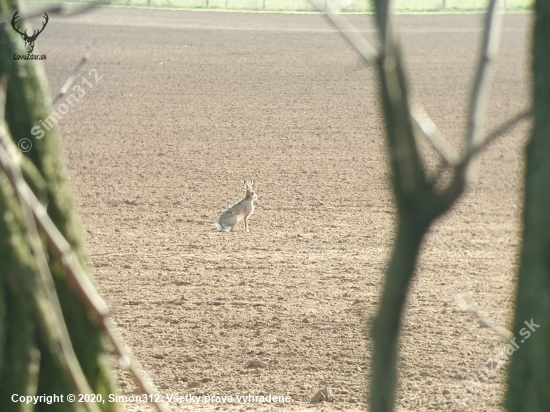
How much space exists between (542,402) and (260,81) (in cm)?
1849

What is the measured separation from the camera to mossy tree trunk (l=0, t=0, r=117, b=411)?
2250mm

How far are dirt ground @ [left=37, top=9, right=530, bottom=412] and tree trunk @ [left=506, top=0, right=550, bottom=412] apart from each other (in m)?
0.23

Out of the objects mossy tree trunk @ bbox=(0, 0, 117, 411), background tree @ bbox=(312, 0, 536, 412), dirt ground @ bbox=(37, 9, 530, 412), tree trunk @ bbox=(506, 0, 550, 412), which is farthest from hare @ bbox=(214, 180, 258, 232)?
background tree @ bbox=(312, 0, 536, 412)

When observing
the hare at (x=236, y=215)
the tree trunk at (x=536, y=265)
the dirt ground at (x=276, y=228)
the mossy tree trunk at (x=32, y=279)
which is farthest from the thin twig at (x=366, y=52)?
the hare at (x=236, y=215)

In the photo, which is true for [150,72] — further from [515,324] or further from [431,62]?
[515,324]

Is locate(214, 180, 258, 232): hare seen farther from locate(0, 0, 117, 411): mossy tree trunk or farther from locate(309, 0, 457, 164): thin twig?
locate(309, 0, 457, 164): thin twig

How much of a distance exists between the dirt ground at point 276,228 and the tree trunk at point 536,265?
227mm

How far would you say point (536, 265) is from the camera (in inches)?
68.2

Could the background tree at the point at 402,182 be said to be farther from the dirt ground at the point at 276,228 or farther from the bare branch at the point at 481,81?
the dirt ground at the point at 276,228

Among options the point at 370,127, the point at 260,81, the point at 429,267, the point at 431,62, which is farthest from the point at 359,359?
the point at 431,62

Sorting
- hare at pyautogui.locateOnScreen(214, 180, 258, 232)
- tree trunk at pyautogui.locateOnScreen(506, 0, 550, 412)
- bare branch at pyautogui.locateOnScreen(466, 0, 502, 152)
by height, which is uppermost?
hare at pyautogui.locateOnScreen(214, 180, 258, 232)

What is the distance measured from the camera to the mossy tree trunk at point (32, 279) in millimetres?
2250

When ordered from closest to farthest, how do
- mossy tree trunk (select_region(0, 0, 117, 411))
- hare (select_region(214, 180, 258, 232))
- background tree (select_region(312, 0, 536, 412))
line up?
background tree (select_region(312, 0, 536, 412)) < mossy tree trunk (select_region(0, 0, 117, 411)) < hare (select_region(214, 180, 258, 232))

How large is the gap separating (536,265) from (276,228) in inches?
335
